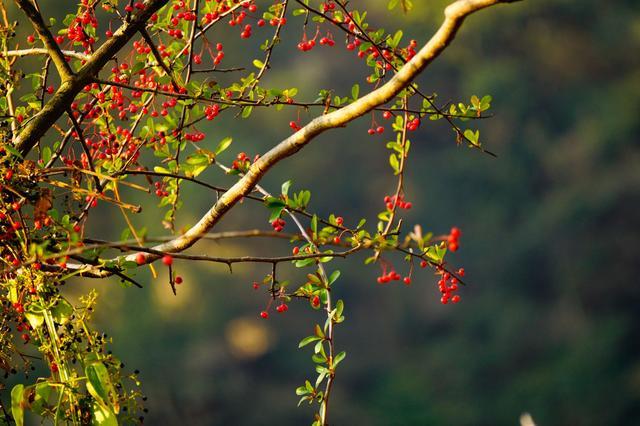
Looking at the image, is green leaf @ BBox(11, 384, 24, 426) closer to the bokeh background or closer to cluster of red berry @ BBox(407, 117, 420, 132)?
cluster of red berry @ BBox(407, 117, 420, 132)

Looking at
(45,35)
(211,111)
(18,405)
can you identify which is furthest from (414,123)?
(18,405)

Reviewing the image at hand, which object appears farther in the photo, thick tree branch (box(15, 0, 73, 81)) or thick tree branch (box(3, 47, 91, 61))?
thick tree branch (box(3, 47, 91, 61))

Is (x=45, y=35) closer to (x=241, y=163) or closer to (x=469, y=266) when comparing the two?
(x=241, y=163)

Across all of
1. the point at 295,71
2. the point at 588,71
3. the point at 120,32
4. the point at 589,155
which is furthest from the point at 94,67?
the point at 588,71

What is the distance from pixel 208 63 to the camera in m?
6.09

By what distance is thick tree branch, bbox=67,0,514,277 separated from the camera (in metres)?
0.83

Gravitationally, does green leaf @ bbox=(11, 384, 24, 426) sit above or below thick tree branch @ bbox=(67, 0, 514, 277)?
below

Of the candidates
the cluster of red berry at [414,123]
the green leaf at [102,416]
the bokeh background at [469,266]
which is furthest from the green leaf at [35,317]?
the bokeh background at [469,266]

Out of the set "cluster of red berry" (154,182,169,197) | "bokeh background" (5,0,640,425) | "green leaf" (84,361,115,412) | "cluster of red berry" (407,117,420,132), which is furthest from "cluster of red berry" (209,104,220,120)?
"bokeh background" (5,0,640,425)

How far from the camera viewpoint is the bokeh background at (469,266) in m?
7.29

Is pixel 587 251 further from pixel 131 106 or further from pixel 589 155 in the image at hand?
pixel 131 106

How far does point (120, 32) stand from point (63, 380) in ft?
1.42

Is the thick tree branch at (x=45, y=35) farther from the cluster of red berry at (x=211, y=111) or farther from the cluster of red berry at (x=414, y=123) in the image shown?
the cluster of red berry at (x=414, y=123)

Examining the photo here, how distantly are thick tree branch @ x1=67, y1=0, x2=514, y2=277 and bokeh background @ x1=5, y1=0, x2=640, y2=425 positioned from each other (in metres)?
5.63
